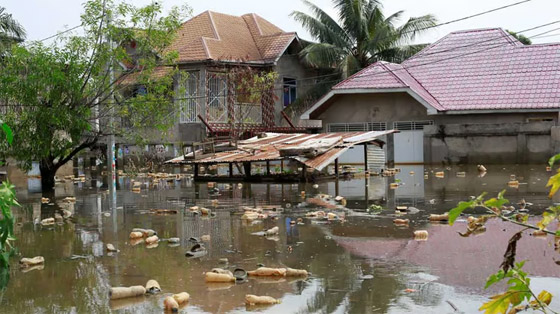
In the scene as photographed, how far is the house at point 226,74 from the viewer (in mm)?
35062

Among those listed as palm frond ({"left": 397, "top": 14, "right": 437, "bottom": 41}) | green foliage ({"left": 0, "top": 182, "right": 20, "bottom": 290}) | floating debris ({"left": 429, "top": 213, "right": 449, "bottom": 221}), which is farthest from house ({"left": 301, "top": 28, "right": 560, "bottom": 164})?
green foliage ({"left": 0, "top": 182, "right": 20, "bottom": 290})

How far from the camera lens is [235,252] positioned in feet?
33.3

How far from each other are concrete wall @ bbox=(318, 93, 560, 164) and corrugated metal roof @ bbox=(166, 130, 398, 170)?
19.3 feet

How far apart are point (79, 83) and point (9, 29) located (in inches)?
786

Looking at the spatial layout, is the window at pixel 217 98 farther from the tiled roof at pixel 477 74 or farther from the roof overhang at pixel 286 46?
the tiled roof at pixel 477 74

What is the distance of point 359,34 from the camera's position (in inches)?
1522

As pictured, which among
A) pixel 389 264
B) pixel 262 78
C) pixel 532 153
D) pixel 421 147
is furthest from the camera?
pixel 262 78

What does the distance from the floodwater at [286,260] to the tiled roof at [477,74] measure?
14.0 m

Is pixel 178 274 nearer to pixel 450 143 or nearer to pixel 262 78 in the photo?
pixel 450 143

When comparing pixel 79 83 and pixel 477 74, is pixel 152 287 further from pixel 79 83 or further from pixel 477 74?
pixel 477 74

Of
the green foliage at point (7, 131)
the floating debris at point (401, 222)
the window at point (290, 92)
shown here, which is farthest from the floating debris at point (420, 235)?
the window at point (290, 92)

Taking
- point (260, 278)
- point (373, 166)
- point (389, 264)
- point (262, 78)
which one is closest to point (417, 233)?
point (389, 264)

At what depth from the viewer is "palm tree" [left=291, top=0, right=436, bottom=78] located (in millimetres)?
37969

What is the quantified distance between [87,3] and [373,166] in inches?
536
